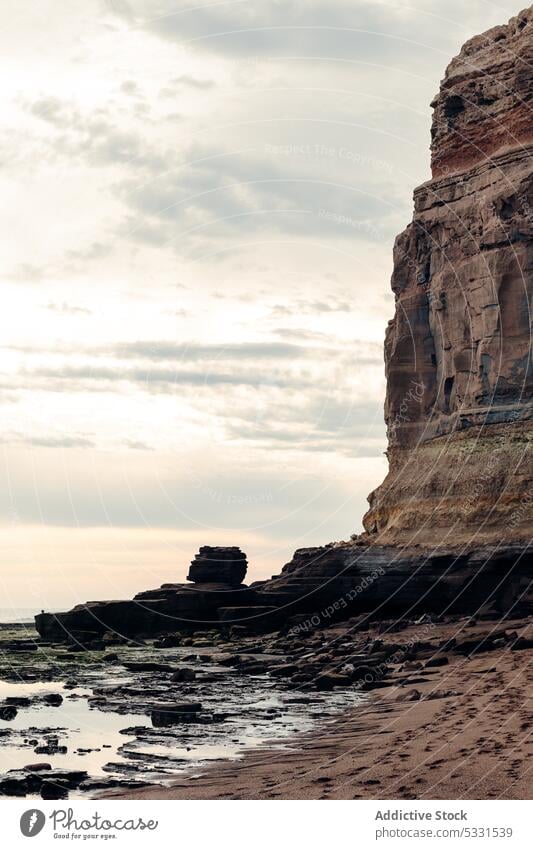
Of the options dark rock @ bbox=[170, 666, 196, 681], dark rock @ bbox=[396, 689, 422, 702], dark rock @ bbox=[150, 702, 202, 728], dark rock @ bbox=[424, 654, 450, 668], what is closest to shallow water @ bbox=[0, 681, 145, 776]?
dark rock @ bbox=[150, 702, 202, 728]

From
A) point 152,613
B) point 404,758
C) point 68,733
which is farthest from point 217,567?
point 404,758

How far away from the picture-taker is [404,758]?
23.2 metres

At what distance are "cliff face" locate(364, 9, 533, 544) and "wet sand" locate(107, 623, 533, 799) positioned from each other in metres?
30.9

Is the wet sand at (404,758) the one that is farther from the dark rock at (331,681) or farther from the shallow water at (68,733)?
the dark rock at (331,681)

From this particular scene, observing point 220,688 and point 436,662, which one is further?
point 436,662

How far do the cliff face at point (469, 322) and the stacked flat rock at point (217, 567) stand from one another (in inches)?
391

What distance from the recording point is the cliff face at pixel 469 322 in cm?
6744

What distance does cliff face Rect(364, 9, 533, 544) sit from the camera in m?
67.4

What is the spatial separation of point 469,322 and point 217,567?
75.6ft

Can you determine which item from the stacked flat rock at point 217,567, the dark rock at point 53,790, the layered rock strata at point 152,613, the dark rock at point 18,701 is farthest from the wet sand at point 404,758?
the stacked flat rock at point 217,567

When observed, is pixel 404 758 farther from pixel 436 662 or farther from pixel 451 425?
pixel 451 425

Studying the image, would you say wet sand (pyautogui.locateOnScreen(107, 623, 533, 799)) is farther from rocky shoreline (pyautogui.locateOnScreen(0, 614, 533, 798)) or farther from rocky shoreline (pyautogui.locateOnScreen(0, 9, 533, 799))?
rocky shoreline (pyautogui.locateOnScreen(0, 614, 533, 798))
